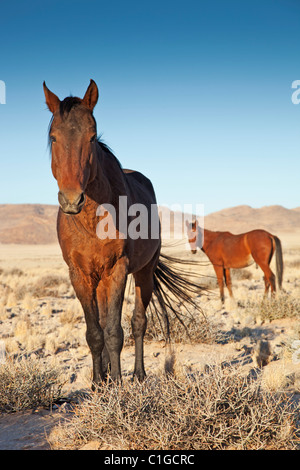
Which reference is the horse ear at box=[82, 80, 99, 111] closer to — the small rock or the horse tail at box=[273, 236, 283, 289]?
the small rock

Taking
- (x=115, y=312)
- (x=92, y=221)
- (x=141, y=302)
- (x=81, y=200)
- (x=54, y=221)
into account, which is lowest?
(x=141, y=302)

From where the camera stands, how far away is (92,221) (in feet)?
11.5

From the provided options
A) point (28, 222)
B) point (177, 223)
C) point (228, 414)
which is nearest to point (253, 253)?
point (228, 414)

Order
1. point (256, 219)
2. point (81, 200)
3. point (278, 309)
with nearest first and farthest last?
point (81, 200), point (278, 309), point (256, 219)

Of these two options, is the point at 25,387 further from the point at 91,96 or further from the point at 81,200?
the point at 91,96

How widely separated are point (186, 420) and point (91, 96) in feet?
8.61

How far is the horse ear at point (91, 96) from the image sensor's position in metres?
3.28

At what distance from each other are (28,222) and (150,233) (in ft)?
311

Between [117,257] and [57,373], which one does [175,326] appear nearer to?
[57,373]

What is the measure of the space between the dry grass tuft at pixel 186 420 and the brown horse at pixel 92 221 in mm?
853

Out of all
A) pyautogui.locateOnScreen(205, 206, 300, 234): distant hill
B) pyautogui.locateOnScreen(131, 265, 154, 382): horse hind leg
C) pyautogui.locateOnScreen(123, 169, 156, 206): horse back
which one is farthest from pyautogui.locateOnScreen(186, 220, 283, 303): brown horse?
pyautogui.locateOnScreen(205, 206, 300, 234): distant hill

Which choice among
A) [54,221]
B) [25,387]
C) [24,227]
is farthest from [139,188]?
[54,221]

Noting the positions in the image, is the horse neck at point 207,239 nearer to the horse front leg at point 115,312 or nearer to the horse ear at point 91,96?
the horse front leg at point 115,312

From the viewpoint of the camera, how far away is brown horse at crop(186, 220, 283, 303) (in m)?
12.0
